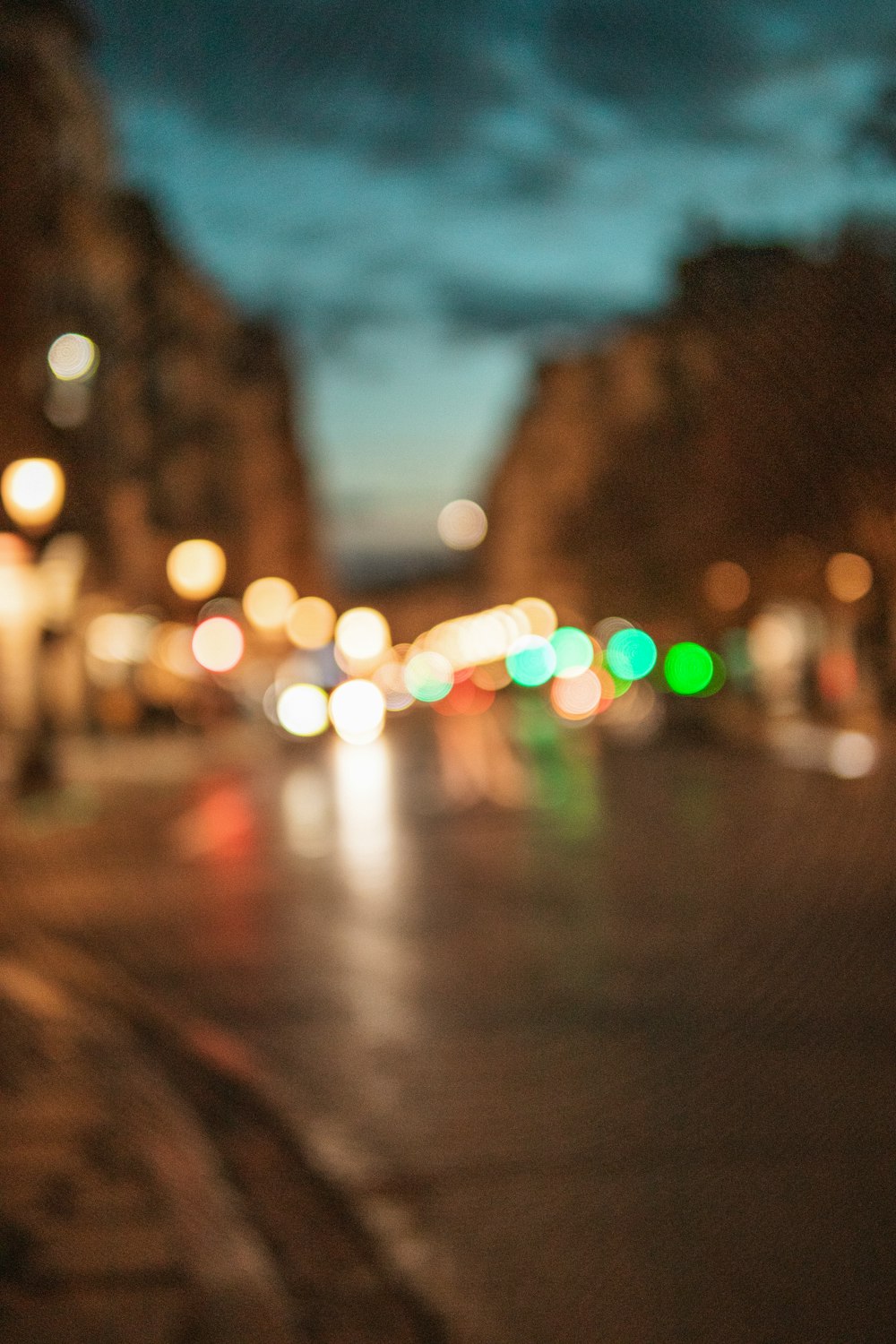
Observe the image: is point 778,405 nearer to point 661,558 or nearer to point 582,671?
point 582,671

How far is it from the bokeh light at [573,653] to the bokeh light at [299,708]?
845 centimetres

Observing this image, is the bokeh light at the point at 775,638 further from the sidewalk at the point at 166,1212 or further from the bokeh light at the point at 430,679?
the sidewalk at the point at 166,1212

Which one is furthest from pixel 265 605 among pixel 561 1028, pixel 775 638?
pixel 561 1028

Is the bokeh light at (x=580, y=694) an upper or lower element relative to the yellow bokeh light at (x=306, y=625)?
lower

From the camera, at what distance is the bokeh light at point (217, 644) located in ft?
151

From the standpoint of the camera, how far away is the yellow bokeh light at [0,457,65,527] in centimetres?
2327

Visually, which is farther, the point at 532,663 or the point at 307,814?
the point at 532,663

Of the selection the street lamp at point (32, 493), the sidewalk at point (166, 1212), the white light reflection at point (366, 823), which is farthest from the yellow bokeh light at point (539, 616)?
the sidewalk at point (166, 1212)

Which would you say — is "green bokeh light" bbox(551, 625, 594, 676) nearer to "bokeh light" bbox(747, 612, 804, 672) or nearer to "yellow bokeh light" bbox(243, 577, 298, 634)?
"bokeh light" bbox(747, 612, 804, 672)

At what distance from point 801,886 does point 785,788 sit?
1000 centimetres

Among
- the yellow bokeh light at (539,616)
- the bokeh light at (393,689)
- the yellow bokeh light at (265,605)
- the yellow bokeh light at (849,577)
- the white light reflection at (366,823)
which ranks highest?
the yellow bokeh light at (539,616)

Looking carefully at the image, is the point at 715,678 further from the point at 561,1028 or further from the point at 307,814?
the point at 561,1028

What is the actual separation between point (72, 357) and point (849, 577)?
733 inches

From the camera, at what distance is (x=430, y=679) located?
8812 centimetres
